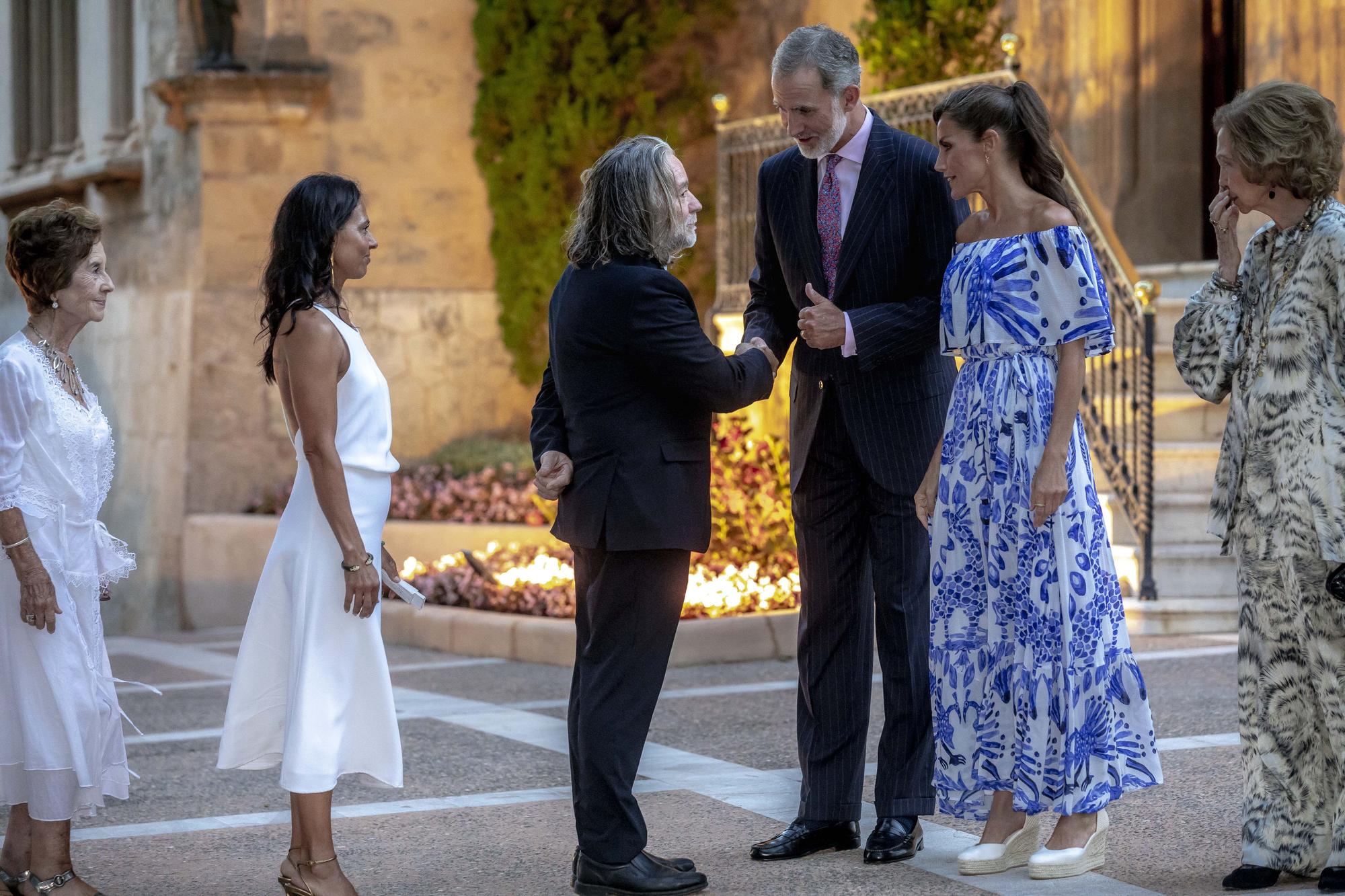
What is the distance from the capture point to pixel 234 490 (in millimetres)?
12766

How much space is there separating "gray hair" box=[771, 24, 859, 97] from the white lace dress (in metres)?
1.95

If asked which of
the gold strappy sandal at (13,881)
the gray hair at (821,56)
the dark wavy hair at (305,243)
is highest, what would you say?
the gray hair at (821,56)

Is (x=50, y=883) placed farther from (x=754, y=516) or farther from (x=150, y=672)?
(x=754, y=516)

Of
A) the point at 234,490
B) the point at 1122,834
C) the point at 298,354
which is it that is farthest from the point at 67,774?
the point at 234,490

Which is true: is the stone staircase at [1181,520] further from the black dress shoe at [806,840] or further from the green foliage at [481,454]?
the green foliage at [481,454]

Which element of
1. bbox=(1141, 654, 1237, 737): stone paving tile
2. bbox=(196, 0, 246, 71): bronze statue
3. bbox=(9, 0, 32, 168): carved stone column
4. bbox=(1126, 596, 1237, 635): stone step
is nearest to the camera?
bbox=(1141, 654, 1237, 737): stone paving tile

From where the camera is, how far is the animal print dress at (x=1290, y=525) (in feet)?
12.4

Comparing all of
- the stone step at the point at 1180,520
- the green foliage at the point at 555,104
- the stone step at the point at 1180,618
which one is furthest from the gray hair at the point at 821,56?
the green foliage at the point at 555,104

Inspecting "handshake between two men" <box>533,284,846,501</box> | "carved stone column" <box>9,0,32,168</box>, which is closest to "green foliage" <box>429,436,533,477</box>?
"carved stone column" <box>9,0,32,168</box>

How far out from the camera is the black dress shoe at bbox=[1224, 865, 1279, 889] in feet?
12.4

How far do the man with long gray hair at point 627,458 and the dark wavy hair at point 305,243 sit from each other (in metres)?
0.53

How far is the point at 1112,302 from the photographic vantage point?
9.51 meters

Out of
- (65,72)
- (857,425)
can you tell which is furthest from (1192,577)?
(65,72)

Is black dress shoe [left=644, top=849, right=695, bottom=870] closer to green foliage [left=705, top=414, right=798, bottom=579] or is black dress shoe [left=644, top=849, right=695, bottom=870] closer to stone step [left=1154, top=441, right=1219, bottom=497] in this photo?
green foliage [left=705, top=414, right=798, bottom=579]
